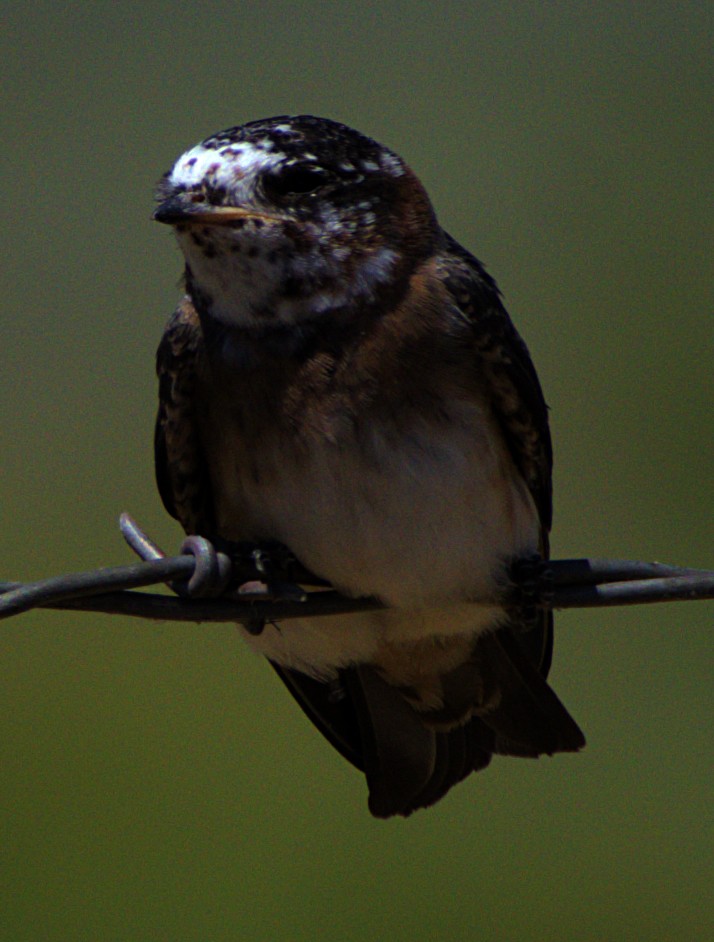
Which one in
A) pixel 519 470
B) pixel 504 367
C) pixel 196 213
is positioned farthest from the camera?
pixel 519 470

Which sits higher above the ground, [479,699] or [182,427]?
[182,427]

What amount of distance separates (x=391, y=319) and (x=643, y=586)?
1.22 m

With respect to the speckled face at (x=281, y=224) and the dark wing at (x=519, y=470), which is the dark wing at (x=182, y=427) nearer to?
the speckled face at (x=281, y=224)

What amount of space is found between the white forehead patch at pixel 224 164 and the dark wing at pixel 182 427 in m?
0.44

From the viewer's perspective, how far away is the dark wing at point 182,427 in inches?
165

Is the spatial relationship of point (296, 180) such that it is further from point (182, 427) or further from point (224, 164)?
point (182, 427)

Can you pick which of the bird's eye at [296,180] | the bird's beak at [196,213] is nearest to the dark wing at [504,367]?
the bird's eye at [296,180]

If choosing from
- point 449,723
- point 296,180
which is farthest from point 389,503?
point 449,723

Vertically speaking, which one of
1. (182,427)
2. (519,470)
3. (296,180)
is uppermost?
(296,180)

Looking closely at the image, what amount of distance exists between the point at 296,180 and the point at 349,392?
0.62m

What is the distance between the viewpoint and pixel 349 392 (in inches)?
156

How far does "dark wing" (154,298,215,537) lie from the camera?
13.8 ft

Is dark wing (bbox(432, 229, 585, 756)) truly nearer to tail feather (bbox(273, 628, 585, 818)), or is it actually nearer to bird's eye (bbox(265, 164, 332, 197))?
tail feather (bbox(273, 628, 585, 818))

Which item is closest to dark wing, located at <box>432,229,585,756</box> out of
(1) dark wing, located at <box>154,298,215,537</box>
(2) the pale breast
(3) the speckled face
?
(2) the pale breast
